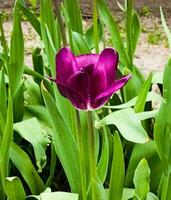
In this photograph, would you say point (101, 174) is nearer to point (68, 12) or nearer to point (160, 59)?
point (68, 12)

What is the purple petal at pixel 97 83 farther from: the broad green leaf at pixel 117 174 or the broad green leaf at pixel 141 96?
the broad green leaf at pixel 141 96

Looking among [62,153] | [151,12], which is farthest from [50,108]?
[151,12]

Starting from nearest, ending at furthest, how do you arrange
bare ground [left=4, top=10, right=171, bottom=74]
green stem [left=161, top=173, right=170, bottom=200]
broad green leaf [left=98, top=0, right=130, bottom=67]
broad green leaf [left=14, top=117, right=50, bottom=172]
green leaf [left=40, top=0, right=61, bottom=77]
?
green stem [left=161, top=173, right=170, bottom=200]
broad green leaf [left=14, top=117, right=50, bottom=172]
green leaf [left=40, top=0, right=61, bottom=77]
broad green leaf [left=98, top=0, right=130, bottom=67]
bare ground [left=4, top=10, right=171, bottom=74]

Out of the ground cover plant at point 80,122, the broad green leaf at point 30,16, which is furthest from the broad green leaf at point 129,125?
the broad green leaf at point 30,16

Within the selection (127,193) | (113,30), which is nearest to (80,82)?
(127,193)

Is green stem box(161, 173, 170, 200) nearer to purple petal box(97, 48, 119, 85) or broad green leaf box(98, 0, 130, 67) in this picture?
purple petal box(97, 48, 119, 85)

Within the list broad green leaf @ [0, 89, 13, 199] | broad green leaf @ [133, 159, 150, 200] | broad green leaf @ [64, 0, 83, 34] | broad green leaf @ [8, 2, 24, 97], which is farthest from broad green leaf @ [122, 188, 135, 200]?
broad green leaf @ [64, 0, 83, 34]

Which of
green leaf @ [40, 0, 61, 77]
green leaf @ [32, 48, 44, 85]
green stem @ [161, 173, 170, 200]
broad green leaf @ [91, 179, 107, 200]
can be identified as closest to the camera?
broad green leaf @ [91, 179, 107, 200]
